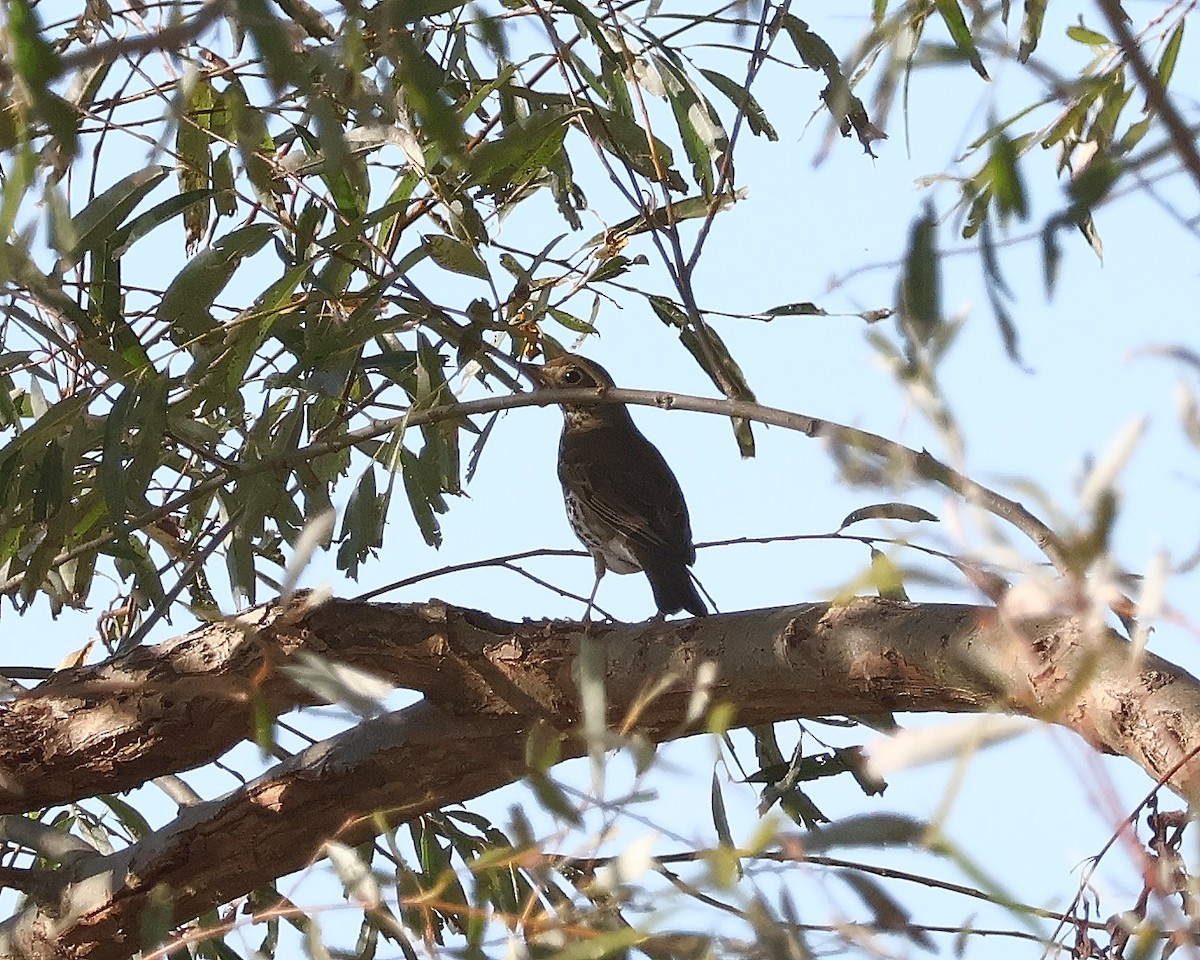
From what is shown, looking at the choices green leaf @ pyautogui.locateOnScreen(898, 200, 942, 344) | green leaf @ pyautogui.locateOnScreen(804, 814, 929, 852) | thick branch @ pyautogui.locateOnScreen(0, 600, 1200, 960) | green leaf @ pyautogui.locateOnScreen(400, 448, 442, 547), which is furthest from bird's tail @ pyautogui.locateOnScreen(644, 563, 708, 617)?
green leaf @ pyautogui.locateOnScreen(898, 200, 942, 344)

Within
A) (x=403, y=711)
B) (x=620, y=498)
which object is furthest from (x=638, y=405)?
(x=620, y=498)

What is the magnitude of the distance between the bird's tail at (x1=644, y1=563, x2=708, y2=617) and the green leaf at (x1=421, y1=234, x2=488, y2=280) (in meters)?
1.28

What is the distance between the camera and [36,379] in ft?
8.87

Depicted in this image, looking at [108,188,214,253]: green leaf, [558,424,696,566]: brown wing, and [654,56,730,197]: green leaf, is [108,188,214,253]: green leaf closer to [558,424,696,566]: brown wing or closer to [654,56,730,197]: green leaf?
[654,56,730,197]: green leaf

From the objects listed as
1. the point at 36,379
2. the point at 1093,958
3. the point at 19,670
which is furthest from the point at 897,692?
the point at 36,379

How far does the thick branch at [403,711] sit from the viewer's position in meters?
1.87

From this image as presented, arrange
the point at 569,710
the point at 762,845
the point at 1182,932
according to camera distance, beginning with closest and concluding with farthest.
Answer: the point at 1182,932 < the point at 762,845 < the point at 569,710

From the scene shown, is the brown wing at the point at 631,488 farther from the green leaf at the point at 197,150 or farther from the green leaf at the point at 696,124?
the green leaf at the point at 197,150

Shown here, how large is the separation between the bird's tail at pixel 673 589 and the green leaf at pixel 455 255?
128 cm

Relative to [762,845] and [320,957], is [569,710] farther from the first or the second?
[762,845]

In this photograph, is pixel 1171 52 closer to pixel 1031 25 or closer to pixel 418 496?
pixel 1031 25

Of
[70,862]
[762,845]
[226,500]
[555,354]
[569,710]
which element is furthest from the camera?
[555,354]

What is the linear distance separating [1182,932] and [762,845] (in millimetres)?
289

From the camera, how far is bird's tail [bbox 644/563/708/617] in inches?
129
